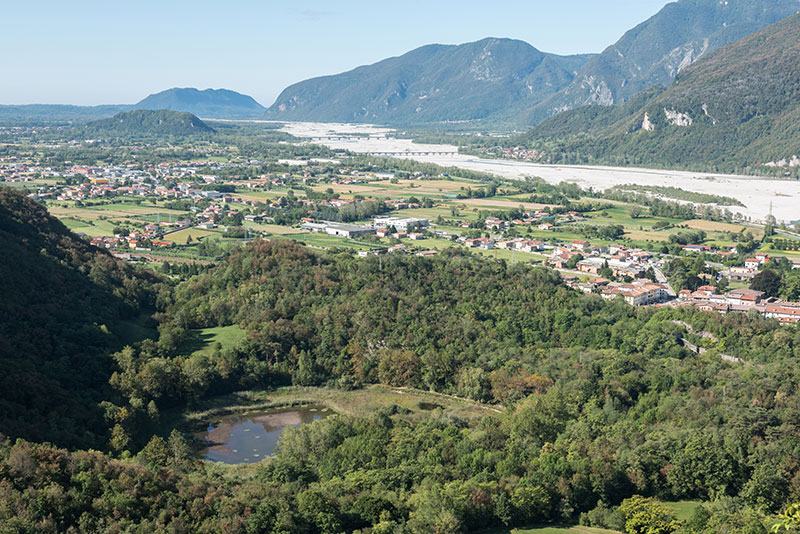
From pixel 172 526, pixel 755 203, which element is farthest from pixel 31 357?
pixel 755 203

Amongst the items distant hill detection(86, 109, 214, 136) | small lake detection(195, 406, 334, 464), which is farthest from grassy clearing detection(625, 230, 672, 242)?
distant hill detection(86, 109, 214, 136)

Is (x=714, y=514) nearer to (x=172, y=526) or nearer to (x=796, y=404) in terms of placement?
(x=796, y=404)

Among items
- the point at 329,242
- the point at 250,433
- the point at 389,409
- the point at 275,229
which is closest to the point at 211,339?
the point at 250,433

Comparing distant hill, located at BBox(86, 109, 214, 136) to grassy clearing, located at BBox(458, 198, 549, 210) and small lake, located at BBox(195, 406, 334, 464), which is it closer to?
grassy clearing, located at BBox(458, 198, 549, 210)

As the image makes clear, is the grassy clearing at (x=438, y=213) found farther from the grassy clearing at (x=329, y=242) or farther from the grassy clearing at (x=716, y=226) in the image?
the grassy clearing at (x=716, y=226)

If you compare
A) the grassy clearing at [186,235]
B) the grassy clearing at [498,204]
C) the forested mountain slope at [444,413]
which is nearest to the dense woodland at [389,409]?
the forested mountain slope at [444,413]

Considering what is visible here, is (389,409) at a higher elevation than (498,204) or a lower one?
lower

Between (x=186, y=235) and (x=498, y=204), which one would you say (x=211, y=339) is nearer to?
(x=186, y=235)
